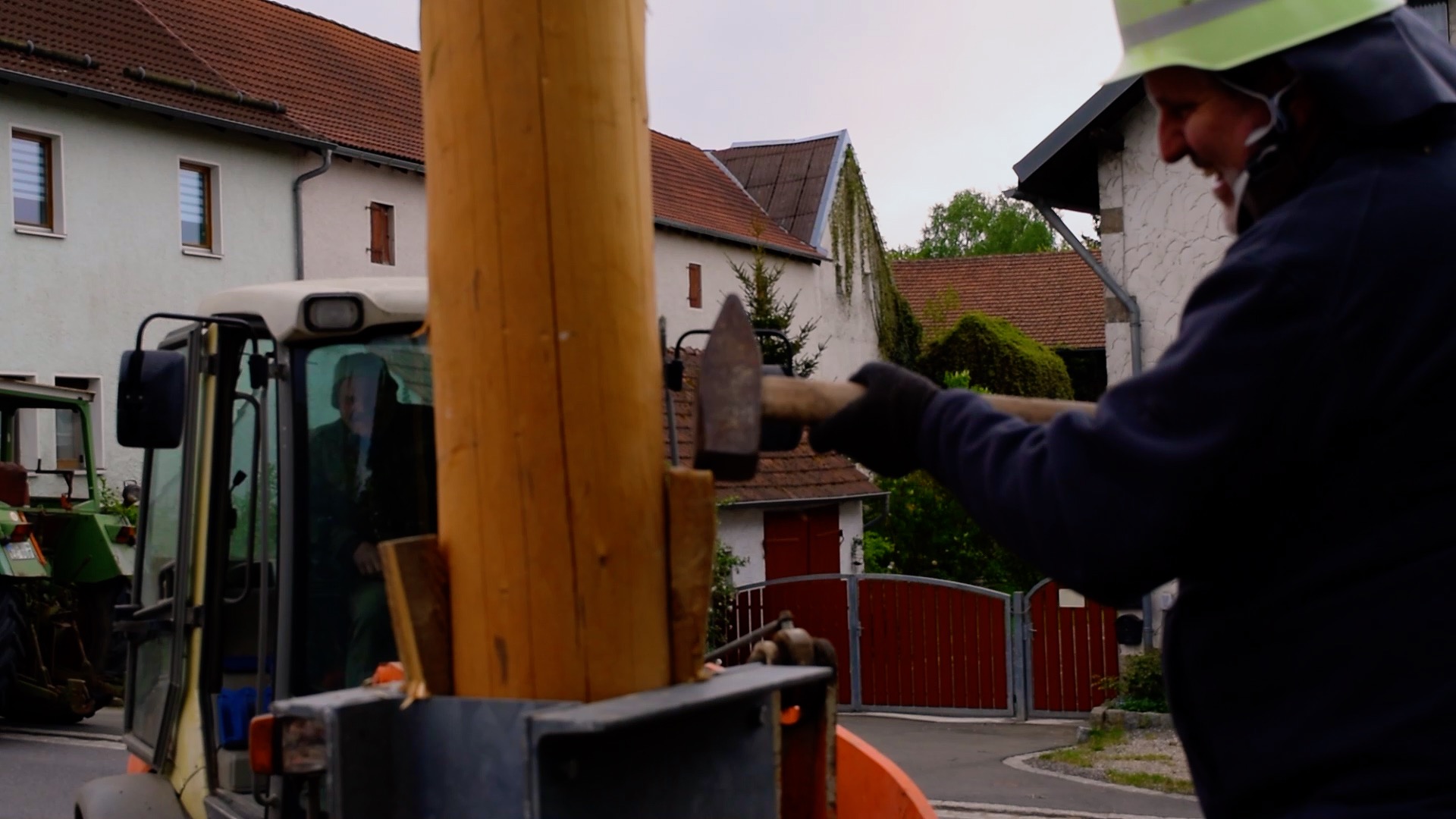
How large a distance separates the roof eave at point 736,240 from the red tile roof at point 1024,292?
6.37 metres

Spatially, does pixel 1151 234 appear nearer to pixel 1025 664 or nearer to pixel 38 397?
pixel 1025 664

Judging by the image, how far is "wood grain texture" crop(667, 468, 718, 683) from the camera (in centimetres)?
219

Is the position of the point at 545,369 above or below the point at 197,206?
below

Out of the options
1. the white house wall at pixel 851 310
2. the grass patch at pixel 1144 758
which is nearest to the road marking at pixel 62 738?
the grass patch at pixel 1144 758

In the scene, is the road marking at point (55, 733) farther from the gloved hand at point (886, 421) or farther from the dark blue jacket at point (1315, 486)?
the dark blue jacket at point (1315, 486)

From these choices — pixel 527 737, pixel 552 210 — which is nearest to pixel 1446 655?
pixel 527 737

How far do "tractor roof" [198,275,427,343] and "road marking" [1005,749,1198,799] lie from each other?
6588 mm

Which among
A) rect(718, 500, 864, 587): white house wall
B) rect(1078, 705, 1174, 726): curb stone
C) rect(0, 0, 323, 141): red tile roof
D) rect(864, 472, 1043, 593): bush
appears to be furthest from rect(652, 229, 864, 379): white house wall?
rect(1078, 705, 1174, 726): curb stone

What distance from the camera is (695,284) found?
3020 cm

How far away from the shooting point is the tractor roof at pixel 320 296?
4.01 metres

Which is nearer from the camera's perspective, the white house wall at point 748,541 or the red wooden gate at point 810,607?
the red wooden gate at point 810,607

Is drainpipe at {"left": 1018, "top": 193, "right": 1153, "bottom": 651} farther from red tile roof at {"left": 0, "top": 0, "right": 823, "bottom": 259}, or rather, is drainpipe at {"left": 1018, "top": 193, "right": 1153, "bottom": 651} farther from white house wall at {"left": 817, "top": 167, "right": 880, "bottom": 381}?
white house wall at {"left": 817, "top": 167, "right": 880, "bottom": 381}

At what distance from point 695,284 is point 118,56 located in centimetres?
1231

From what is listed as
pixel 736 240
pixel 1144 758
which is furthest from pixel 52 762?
pixel 736 240
